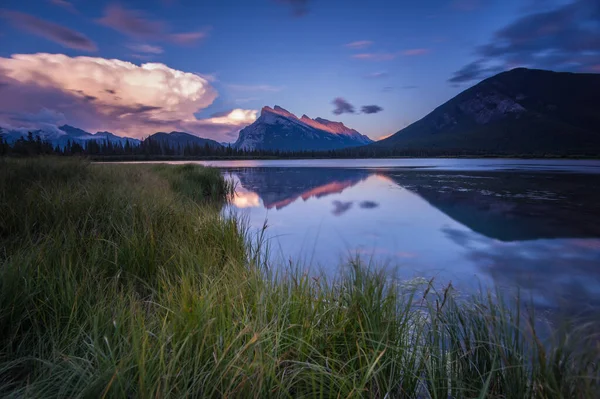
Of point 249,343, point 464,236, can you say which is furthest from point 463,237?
point 249,343

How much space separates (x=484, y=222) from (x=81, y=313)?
12981mm

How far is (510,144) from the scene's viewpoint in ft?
588

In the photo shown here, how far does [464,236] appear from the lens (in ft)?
32.2

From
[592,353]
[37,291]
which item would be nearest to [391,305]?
[592,353]

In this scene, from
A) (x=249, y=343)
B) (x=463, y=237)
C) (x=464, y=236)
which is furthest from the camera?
(x=464, y=236)

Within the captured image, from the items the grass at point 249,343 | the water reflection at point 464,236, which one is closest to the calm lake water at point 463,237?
the water reflection at point 464,236

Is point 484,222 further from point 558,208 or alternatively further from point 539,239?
point 558,208

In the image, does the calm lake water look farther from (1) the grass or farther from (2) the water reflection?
(1) the grass

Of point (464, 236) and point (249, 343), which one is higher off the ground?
point (249, 343)

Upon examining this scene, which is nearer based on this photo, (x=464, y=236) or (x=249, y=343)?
(x=249, y=343)

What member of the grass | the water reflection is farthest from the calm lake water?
the grass

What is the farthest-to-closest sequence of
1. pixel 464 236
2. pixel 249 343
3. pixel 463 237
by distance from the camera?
pixel 464 236 < pixel 463 237 < pixel 249 343

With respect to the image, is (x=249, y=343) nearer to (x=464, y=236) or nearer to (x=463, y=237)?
(x=463, y=237)

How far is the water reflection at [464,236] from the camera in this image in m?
6.08
